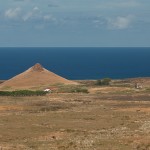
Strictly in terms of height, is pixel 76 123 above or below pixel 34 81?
below

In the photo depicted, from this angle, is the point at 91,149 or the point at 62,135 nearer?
the point at 91,149

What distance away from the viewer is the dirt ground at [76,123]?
33.2 meters

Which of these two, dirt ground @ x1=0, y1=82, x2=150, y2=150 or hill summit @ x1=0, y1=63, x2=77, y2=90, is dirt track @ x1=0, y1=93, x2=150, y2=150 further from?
hill summit @ x1=0, y1=63, x2=77, y2=90

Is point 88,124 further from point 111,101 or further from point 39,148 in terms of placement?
point 111,101

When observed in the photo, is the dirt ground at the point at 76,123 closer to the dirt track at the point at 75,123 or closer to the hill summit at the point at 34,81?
the dirt track at the point at 75,123

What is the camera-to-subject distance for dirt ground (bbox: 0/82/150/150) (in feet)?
109

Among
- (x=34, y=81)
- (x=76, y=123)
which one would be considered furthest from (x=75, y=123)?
(x=34, y=81)

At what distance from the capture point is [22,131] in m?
40.4

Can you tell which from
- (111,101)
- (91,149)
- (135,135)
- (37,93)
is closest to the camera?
(91,149)

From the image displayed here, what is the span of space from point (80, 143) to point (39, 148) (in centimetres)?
315

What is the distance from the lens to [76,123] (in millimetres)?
46281

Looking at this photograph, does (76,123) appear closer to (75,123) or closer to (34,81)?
(75,123)

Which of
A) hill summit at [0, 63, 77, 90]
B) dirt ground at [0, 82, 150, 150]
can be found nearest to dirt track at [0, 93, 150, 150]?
dirt ground at [0, 82, 150, 150]

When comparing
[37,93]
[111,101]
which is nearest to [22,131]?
[111,101]
